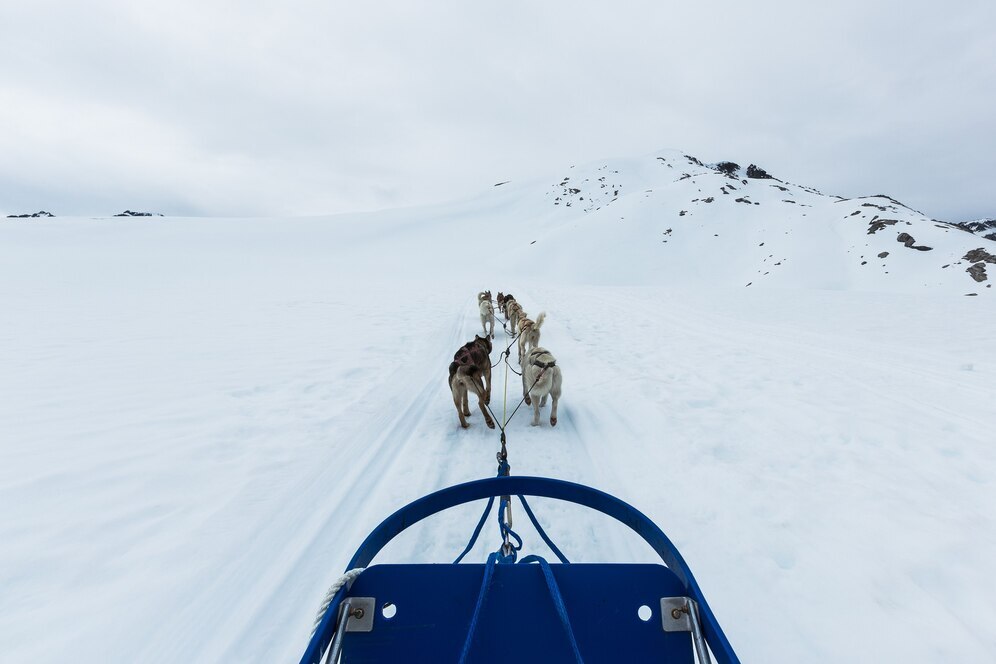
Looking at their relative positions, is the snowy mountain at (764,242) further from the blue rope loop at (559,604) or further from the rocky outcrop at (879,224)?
the blue rope loop at (559,604)

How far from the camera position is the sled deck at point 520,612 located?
5.10 ft

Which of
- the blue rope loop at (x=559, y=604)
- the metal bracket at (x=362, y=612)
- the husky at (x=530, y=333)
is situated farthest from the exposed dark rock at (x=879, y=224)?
the metal bracket at (x=362, y=612)

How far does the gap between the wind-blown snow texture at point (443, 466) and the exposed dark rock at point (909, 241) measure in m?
21.0

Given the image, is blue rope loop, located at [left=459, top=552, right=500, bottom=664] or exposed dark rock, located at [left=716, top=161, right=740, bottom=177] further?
exposed dark rock, located at [left=716, top=161, right=740, bottom=177]

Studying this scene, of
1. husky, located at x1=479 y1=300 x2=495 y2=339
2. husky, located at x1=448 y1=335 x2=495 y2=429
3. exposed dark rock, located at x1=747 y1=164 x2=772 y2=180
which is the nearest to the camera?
husky, located at x1=448 y1=335 x2=495 y2=429

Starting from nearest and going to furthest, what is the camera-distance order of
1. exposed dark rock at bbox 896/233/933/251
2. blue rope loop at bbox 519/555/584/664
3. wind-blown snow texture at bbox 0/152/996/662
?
1. blue rope loop at bbox 519/555/584/664
2. wind-blown snow texture at bbox 0/152/996/662
3. exposed dark rock at bbox 896/233/933/251

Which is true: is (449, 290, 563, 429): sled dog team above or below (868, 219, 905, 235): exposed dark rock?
below

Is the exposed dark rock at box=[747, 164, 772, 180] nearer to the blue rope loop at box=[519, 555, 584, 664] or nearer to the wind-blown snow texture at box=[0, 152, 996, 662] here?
the wind-blown snow texture at box=[0, 152, 996, 662]

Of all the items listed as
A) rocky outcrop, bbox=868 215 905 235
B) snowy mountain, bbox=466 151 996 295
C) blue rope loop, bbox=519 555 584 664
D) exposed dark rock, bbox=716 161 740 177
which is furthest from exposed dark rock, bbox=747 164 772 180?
blue rope loop, bbox=519 555 584 664

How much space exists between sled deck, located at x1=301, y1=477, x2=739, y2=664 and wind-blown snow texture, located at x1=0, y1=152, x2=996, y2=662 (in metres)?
0.77

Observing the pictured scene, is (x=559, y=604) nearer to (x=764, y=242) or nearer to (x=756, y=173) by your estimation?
(x=764, y=242)

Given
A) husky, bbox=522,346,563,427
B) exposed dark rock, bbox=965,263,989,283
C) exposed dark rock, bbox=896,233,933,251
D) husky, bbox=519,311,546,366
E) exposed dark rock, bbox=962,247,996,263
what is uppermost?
exposed dark rock, bbox=896,233,933,251

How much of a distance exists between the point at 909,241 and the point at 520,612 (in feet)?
124

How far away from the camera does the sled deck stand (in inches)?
61.2
